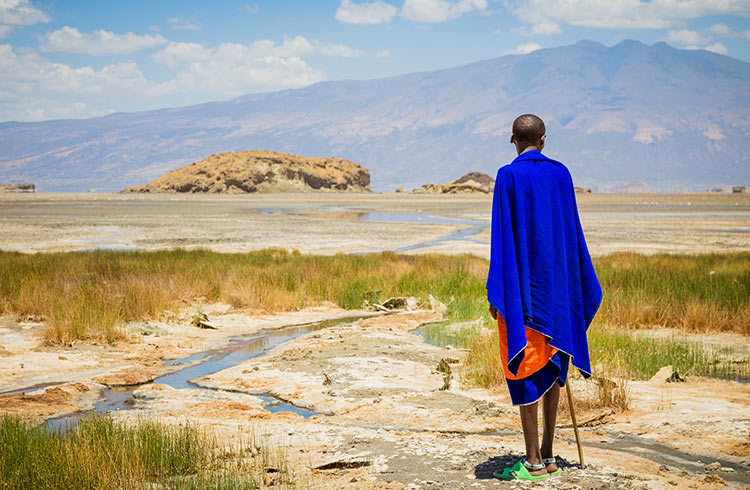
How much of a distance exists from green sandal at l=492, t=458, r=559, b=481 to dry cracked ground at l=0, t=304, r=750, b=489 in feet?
0.13

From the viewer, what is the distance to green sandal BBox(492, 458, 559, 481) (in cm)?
452

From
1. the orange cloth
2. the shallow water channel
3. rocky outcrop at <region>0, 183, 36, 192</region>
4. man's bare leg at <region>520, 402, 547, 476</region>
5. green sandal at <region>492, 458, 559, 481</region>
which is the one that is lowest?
the shallow water channel

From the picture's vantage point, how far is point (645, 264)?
59.9 feet

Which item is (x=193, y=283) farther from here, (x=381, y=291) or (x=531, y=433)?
(x=531, y=433)

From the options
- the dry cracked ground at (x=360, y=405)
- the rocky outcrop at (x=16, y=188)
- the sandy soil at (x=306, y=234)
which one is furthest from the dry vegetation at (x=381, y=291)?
the rocky outcrop at (x=16, y=188)

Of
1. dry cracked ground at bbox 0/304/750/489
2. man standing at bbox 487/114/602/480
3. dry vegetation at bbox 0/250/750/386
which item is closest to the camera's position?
man standing at bbox 487/114/602/480

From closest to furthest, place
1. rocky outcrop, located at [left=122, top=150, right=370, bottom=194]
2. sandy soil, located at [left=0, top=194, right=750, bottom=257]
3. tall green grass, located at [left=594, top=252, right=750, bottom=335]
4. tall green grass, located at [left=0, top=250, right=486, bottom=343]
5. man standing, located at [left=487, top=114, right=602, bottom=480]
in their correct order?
man standing, located at [left=487, top=114, right=602, bottom=480], tall green grass, located at [left=594, top=252, right=750, bottom=335], tall green grass, located at [left=0, top=250, right=486, bottom=343], sandy soil, located at [left=0, top=194, right=750, bottom=257], rocky outcrop, located at [left=122, top=150, right=370, bottom=194]

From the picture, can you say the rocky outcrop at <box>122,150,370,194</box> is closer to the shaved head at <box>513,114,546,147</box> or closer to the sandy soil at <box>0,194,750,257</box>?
the sandy soil at <box>0,194,750,257</box>

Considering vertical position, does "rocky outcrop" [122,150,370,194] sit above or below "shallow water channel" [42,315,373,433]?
above

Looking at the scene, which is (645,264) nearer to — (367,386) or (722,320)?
(722,320)

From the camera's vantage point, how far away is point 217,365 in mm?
9820

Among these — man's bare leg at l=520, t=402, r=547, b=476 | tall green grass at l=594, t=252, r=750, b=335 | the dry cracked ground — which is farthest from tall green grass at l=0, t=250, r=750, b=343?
man's bare leg at l=520, t=402, r=547, b=476

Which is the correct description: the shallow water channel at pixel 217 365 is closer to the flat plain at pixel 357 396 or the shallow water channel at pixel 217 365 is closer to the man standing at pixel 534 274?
the flat plain at pixel 357 396

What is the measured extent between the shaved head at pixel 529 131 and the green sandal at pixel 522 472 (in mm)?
1896
